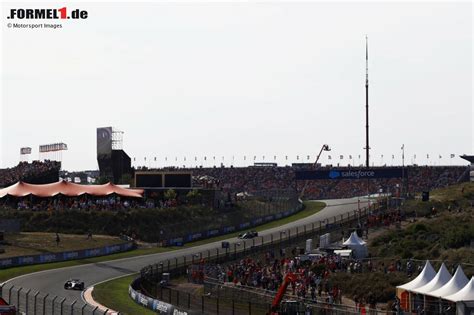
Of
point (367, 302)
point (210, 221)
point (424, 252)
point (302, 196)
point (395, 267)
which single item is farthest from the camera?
point (302, 196)

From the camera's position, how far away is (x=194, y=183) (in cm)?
10100

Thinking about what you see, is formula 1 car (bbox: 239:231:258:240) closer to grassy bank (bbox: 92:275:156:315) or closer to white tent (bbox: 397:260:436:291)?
grassy bank (bbox: 92:275:156:315)

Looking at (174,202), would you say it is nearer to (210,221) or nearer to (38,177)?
(210,221)

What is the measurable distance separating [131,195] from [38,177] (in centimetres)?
1845

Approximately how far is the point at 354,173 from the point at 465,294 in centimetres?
6919

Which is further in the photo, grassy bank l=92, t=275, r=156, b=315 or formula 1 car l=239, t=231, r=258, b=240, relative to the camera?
formula 1 car l=239, t=231, r=258, b=240

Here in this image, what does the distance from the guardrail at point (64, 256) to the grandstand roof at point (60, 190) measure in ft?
36.9

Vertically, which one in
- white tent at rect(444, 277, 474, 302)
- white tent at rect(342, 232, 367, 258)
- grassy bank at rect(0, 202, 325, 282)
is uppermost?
white tent at rect(444, 277, 474, 302)

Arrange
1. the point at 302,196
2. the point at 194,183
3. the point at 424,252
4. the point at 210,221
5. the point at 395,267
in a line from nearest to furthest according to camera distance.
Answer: the point at 395,267, the point at 424,252, the point at 210,221, the point at 194,183, the point at 302,196

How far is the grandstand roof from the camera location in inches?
3317

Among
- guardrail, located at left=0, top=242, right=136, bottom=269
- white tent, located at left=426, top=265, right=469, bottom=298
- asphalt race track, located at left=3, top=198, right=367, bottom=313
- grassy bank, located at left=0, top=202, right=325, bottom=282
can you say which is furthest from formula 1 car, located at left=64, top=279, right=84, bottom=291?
white tent, located at left=426, top=265, right=469, bottom=298

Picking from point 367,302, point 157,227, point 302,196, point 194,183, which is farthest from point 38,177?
point 367,302

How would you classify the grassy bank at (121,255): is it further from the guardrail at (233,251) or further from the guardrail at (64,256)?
the guardrail at (233,251)

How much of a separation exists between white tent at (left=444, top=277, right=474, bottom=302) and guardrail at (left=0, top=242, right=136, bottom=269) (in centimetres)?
3503
